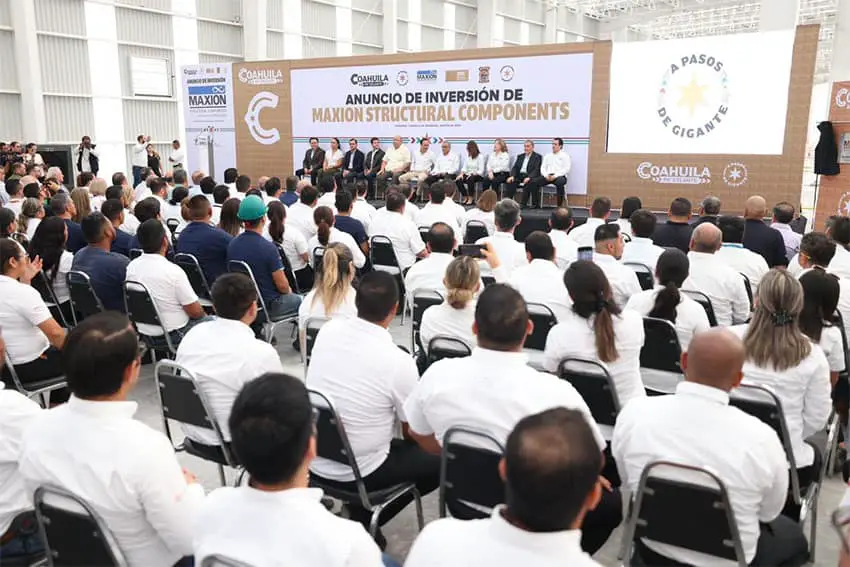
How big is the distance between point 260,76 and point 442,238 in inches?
446

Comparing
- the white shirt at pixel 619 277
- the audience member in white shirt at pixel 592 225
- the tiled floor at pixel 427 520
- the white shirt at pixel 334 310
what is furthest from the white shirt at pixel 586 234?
the tiled floor at pixel 427 520

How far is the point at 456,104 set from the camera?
12.0 metres

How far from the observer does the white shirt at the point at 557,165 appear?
10805 millimetres

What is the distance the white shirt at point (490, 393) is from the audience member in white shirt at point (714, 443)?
14 centimetres

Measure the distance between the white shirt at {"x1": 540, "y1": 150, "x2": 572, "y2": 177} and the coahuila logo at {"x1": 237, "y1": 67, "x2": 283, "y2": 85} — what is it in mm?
6349

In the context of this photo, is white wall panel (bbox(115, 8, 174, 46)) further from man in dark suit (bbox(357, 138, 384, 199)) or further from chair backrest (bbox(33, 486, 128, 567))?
chair backrest (bbox(33, 486, 128, 567))

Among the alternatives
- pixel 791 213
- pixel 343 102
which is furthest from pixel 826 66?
pixel 791 213

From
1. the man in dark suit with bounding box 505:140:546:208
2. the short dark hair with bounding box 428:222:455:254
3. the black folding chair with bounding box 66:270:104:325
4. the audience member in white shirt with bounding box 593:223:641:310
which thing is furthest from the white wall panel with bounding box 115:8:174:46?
the audience member in white shirt with bounding box 593:223:641:310

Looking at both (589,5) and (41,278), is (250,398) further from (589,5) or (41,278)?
(589,5)

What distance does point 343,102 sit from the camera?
43.7ft

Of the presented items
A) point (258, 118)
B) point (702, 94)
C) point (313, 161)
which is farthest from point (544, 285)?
point (258, 118)

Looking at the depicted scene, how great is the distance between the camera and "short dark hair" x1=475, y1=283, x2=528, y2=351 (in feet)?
7.18

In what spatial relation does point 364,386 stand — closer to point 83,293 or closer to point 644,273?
point 83,293

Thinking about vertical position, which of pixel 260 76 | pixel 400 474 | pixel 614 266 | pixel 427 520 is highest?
pixel 260 76
